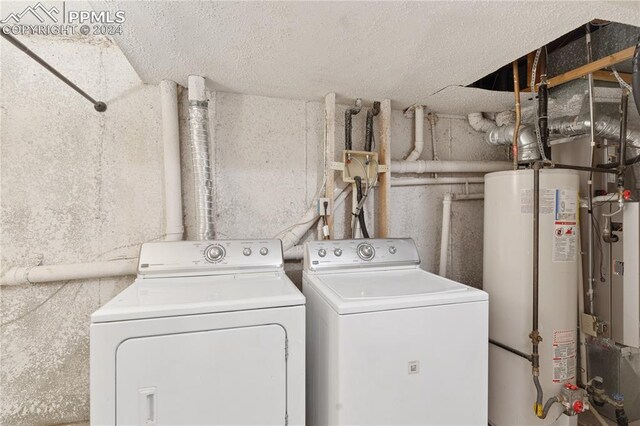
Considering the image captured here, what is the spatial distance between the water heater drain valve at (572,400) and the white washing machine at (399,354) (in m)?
0.64

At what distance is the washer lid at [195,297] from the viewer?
1.08m

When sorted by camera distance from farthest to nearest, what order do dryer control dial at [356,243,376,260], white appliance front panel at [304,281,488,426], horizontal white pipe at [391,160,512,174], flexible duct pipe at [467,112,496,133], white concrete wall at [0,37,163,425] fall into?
flexible duct pipe at [467,112,496,133]
horizontal white pipe at [391,160,512,174]
dryer control dial at [356,243,376,260]
white concrete wall at [0,37,163,425]
white appliance front panel at [304,281,488,426]

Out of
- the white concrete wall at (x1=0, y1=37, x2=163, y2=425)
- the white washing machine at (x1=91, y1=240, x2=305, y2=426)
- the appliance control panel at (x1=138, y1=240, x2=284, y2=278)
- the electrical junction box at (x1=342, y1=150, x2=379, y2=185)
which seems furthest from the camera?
the electrical junction box at (x1=342, y1=150, x2=379, y2=185)

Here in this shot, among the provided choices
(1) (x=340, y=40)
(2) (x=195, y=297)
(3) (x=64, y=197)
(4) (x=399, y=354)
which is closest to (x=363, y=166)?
(1) (x=340, y=40)

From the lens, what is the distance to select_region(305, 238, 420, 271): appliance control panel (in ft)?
5.66

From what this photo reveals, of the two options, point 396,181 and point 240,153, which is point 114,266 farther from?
point 396,181

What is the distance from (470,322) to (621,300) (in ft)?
4.02


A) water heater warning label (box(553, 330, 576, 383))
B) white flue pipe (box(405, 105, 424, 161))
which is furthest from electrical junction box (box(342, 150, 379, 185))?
water heater warning label (box(553, 330, 576, 383))

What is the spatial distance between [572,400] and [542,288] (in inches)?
23.6

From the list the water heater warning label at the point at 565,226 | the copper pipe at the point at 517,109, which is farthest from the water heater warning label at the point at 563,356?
the copper pipe at the point at 517,109

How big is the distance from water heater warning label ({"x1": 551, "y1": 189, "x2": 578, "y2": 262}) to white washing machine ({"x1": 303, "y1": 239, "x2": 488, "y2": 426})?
0.72 metres

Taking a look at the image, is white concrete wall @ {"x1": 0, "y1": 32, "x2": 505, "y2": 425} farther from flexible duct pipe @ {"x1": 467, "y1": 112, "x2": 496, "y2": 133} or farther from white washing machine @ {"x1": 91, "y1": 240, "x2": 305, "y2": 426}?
flexible duct pipe @ {"x1": 467, "y1": 112, "x2": 496, "y2": 133}

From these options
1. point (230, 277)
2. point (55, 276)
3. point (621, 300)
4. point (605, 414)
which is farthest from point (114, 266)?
point (605, 414)

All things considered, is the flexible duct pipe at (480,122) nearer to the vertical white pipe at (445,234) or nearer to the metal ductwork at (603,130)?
the metal ductwork at (603,130)
